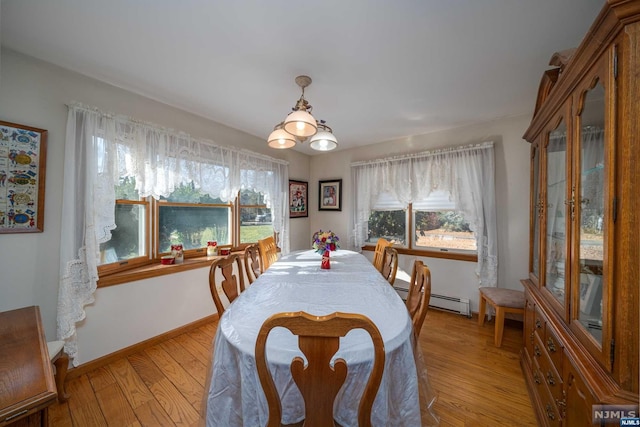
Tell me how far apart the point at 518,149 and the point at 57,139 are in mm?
4314

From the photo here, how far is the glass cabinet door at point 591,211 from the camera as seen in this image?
860 millimetres

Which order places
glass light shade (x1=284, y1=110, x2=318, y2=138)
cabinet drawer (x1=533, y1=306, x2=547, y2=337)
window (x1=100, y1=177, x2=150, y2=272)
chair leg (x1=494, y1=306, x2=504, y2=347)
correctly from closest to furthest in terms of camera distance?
cabinet drawer (x1=533, y1=306, x2=547, y2=337) → glass light shade (x1=284, y1=110, x2=318, y2=138) → window (x1=100, y1=177, x2=150, y2=272) → chair leg (x1=494, y1=306, x2=504, y2=347)

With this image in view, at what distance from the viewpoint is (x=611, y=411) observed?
733mm

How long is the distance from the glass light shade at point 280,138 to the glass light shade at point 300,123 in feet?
0.38

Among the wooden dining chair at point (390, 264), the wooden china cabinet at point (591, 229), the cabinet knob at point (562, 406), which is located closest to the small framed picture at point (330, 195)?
the wooden dining chair at point (390, 264)

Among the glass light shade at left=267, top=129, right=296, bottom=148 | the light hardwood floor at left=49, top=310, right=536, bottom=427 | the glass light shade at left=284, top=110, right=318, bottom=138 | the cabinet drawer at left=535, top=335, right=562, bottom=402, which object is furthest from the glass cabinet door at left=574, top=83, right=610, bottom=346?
the glass light shade at left=267, top=129, right=296, bottom=148

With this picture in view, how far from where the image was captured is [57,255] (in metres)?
1.74

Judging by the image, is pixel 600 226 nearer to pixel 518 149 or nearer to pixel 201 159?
pixel 518 149

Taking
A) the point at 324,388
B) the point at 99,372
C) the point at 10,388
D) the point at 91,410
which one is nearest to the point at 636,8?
the point at 324,388

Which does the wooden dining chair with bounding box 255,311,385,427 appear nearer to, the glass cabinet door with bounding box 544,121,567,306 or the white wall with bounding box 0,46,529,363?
the glass cabinet door with bounding box 544,121,567,306

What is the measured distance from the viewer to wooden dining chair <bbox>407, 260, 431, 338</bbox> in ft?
3.95

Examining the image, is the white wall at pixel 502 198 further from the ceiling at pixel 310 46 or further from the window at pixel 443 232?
the ceiling at pixel 310 46

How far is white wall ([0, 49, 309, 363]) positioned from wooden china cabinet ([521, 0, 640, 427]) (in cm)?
295

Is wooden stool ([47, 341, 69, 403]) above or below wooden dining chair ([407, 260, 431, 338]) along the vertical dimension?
below
